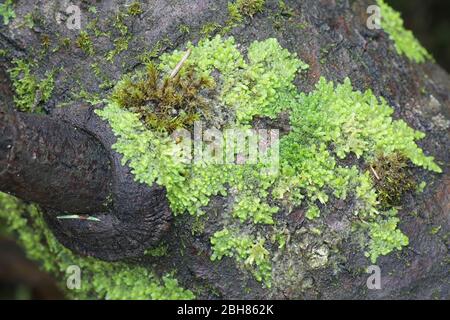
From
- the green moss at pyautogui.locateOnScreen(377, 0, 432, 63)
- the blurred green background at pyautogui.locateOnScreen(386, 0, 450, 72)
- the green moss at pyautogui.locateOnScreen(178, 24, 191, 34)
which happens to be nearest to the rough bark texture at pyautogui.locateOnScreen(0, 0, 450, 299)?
the green moss at pyautogui.locateOnScreen(178, 24, 191, 34)

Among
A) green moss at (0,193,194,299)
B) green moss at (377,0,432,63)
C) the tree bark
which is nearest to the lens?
the tree bark

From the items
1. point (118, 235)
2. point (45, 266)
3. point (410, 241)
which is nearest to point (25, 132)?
point (118, 235)

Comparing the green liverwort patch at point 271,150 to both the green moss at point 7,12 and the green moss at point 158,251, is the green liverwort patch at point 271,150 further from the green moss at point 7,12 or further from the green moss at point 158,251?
the green moss at point 7,12

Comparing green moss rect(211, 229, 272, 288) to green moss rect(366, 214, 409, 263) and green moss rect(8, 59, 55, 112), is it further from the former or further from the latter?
green moss rect(8, 59, 55, 112)

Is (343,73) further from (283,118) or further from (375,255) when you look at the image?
(375,255)

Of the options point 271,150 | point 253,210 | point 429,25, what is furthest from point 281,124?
point 429,25

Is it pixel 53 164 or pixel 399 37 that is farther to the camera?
pixel 399 37

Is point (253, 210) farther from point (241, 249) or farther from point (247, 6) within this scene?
point (247, 6)
